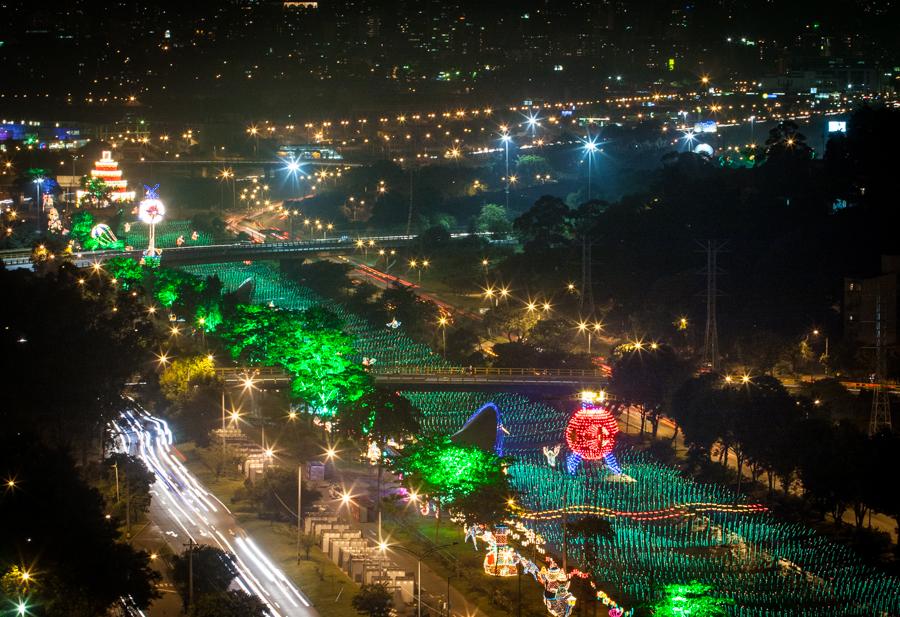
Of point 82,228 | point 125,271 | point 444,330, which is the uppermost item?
point 82,228

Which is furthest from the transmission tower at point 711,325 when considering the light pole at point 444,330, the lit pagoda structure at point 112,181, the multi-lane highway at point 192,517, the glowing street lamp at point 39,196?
the lit pagoda structure at point 112,181

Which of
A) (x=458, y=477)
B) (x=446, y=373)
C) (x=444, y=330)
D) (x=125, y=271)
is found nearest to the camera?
(x=458, y=477)

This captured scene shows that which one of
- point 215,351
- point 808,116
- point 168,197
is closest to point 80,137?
point 168,197

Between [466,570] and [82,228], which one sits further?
[82,228]

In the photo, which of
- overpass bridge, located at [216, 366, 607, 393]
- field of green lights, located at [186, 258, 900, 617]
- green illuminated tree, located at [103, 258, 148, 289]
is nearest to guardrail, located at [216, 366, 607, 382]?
overpass bridge, located at [216, 366, 607, 393]

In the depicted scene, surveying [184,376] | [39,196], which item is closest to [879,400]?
[184,376]

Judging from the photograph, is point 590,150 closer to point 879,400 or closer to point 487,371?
point 487,371

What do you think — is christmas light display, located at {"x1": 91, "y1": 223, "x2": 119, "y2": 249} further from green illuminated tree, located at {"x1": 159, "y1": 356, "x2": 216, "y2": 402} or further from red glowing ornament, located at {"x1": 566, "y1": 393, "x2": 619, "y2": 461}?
red glowing ornament, located at {"x1": 566, "y1": 393, "x2": 619, "y2": 461}

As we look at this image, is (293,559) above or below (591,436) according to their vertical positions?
below
